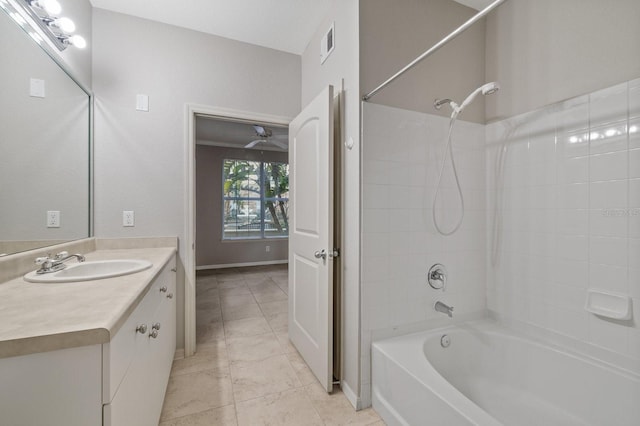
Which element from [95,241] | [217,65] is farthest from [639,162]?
[95,241]

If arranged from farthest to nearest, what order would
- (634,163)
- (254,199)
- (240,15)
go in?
(254,199) < (240,15) < (634,163)

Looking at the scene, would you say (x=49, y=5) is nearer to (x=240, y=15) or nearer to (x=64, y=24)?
(x=64, y=24)

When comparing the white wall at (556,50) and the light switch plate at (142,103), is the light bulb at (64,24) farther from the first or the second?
the white wall at (556,50)

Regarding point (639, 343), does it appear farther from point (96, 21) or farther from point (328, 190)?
point (96, 21)

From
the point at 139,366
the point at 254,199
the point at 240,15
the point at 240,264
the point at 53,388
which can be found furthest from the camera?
the point at 254,199

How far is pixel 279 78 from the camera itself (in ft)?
7.82

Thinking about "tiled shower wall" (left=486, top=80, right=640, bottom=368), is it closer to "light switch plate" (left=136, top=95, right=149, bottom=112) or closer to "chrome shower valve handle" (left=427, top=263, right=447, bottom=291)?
"chrome shower valve handle" (left=427, top=263, right=447, bottom=291)

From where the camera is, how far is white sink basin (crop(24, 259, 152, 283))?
1.09 meters

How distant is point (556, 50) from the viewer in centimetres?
149

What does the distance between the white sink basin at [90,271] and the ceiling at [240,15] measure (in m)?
1.78

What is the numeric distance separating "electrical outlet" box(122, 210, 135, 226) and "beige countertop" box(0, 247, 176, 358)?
841mm

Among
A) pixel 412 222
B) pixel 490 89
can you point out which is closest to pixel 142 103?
pixel 412 222

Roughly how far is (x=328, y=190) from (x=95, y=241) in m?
1.72

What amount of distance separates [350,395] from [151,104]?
245 cm
